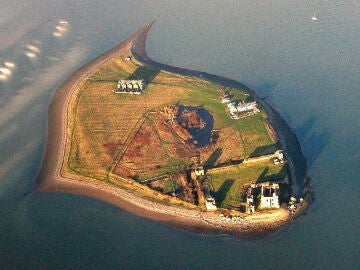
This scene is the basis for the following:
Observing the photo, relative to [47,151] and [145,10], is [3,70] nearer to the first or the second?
[47,151]

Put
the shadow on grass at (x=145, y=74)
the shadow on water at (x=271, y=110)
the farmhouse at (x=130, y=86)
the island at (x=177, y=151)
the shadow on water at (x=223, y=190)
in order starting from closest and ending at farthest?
the island at (x=177, y=151), the shadow on water at (x=223, y=190), the shadow on water at (x=271, y=110), the farmhouse at (x=130, y=86), the shadow on grass at (x=145, y=74)

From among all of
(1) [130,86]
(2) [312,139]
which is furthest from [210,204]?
(1) [130,86]

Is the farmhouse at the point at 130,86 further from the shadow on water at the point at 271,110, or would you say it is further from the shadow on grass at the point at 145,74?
the shadow on water at the point at 271,110

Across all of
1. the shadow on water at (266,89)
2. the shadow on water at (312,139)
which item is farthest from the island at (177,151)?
the shadow on water at (266,89)

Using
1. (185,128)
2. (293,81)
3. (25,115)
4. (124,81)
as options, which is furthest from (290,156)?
(25,115)

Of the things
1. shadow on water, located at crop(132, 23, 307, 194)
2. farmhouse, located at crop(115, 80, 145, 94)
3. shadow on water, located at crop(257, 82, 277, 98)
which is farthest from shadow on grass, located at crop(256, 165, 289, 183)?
farmhouse, located at crop(115, 80, 145, 94)

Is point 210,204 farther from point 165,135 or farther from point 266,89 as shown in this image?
point 266,89
